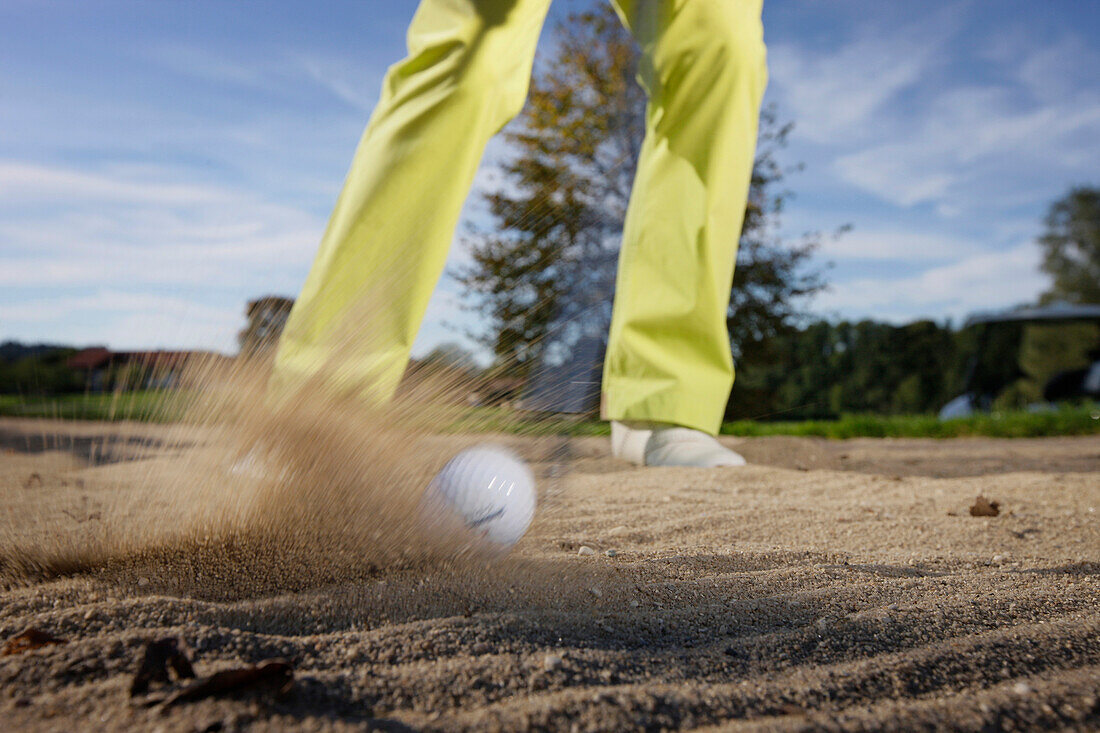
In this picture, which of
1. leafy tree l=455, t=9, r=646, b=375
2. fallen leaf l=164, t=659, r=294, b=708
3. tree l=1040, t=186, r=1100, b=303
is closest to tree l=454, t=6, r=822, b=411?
leafy tree l=455, t=9, r=646, b=375

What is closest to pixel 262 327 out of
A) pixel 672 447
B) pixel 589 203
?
pixel 672 447

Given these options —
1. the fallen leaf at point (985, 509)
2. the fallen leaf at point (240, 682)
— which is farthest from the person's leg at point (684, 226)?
the fallen leaf at point (240, 682)

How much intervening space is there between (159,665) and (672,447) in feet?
5.88

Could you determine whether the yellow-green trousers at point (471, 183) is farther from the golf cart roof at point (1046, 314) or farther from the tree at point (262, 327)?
the golf cart roof at point (1046, 314)

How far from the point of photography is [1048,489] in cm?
206

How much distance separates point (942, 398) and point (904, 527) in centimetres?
895

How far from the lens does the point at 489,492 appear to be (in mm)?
1084

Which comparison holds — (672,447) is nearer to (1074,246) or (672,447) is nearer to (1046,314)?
(1046,314)

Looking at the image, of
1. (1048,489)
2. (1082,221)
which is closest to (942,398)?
(1048,489)

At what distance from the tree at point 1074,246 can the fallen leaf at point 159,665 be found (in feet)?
91.8

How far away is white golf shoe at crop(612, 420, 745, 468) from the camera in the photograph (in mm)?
2283

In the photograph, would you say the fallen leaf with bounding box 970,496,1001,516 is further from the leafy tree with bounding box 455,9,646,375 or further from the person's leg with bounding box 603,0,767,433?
the leafy tree with bounding box 455,9,646,375

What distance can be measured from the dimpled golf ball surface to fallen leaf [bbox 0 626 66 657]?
1.53 feet

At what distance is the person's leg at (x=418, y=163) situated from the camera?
1.60m
